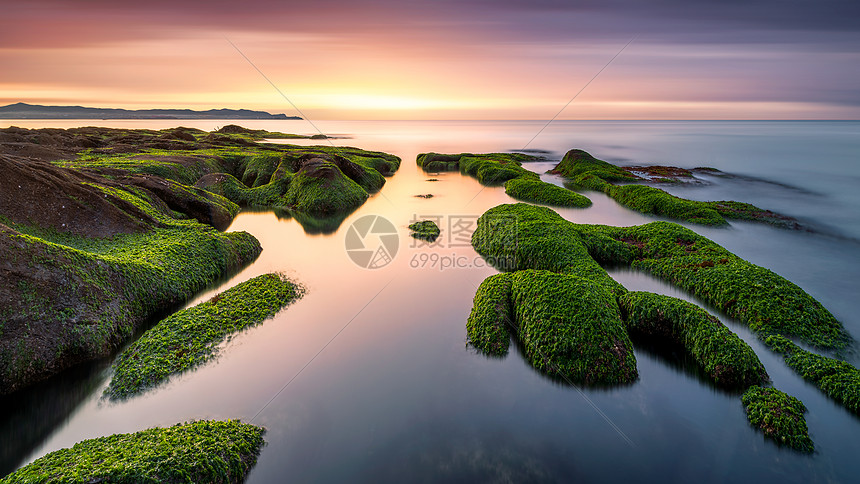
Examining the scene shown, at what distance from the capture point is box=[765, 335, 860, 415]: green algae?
8.05m

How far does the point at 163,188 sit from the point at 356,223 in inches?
388

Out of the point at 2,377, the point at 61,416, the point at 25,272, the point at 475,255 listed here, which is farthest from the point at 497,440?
the point at 475,255

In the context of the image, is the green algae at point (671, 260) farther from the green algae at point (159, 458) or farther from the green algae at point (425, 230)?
the green algae at point (159, 458)

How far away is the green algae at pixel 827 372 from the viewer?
8047 millimetres

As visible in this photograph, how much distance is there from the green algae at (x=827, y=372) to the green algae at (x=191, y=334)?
1332cm

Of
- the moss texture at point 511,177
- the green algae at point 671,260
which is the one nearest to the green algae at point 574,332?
the green algae at point 671,260

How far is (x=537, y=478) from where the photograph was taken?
6.78m

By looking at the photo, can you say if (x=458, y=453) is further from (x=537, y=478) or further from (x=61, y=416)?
(x=61, y=416)

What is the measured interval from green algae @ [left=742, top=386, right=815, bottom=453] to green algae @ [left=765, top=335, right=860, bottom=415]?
1.05 meters

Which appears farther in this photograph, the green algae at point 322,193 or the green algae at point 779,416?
the green algae at point 322,193

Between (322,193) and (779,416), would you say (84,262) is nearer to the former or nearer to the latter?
(779,416)

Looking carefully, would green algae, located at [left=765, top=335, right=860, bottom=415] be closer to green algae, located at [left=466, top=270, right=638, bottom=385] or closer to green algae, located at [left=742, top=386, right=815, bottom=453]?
green algae, located at [left=742, top=386, right=815, bottom=453]

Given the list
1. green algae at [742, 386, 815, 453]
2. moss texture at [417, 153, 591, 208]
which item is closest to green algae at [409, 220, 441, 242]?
moss texture at [417, 153, 591, 208]

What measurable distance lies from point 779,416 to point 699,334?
2.29 m
